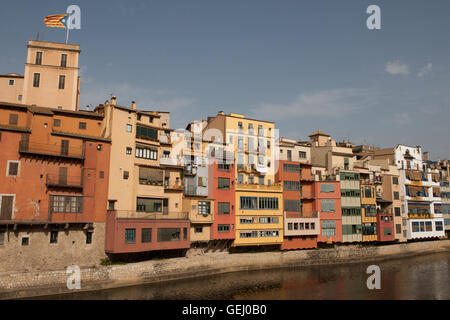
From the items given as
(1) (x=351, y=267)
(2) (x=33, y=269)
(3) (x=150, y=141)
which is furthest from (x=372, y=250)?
(2) (x=33, y=269)

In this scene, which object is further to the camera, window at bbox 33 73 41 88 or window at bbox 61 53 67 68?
window at bbox 61 53 67 68

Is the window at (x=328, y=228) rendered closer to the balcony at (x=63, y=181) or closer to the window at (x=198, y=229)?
the window at (x=198, y=229)

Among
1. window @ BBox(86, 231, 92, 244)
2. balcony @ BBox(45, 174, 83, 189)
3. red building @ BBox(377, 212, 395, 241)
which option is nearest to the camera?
balcony @ BBox(45, 174, 83, 189)

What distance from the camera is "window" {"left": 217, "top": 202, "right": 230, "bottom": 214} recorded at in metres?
54.9

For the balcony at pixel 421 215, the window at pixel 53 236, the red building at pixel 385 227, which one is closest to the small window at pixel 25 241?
the window at pixel 53 236

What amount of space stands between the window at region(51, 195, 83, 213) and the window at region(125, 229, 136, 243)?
5.97m

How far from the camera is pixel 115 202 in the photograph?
45781mm

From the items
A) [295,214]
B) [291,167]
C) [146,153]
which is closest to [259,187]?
[291,167]

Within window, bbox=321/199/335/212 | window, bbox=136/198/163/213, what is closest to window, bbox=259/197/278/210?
window, bbox=321/199/335/212

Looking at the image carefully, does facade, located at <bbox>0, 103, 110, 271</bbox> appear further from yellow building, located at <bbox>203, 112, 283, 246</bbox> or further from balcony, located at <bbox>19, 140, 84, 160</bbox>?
yellow building, located at <bbox>203, 112, 283, 246</bbox>

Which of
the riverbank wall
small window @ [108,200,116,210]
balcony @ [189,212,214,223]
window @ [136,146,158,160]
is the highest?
window @ [136,146,158,160]

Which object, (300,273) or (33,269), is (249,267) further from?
(33,269)

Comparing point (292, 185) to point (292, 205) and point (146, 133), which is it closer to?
point (292, 205)
